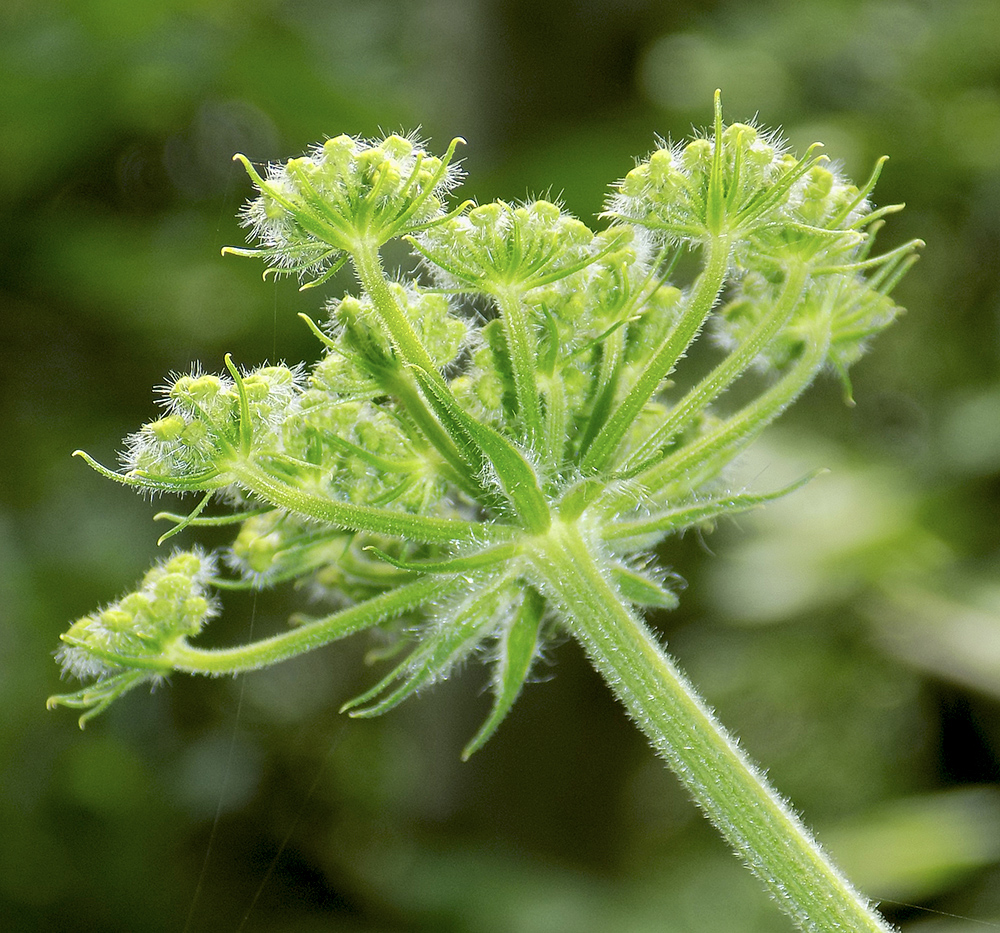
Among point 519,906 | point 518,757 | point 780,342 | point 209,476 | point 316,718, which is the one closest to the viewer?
point 209,476

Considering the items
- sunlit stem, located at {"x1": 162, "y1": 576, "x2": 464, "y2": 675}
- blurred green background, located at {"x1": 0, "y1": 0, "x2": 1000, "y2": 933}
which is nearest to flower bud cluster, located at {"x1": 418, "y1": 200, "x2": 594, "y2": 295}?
sunlit stem, located at {"x1": 162, "y1": 576, "x2": 464, "y2": 675}

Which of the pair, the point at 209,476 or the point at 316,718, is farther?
the point at 316,718

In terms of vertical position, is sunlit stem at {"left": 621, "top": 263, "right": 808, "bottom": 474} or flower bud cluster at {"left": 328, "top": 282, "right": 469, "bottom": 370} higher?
flower bud cluster at {"left": 328, "top": 282, "right": 469, "bottom": 370}

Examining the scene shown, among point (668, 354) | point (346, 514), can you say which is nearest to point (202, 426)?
point (346, 514)

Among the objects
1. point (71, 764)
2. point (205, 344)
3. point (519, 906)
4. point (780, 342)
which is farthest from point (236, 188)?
point (780, 342)

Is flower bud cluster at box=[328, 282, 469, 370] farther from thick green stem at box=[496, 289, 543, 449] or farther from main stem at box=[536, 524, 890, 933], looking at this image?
main stem at box=[536, 524, 890, 933]

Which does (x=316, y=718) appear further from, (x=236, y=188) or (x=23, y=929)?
(x=236, y=188)

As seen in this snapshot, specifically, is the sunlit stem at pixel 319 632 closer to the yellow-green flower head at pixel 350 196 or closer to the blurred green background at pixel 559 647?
the yellow-green flower head at pixel 350 196
